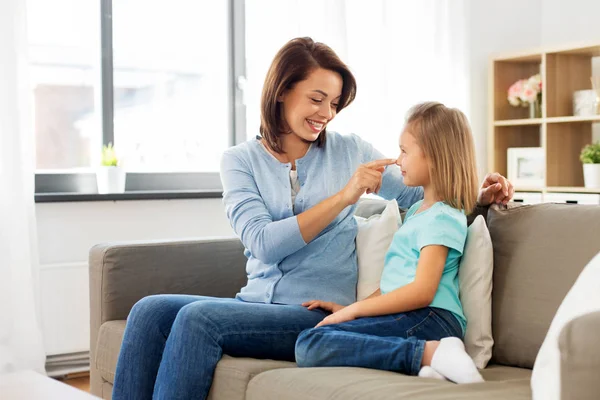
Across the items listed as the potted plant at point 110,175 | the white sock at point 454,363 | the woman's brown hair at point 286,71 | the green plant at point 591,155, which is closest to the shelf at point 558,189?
the green plant at point 591,155

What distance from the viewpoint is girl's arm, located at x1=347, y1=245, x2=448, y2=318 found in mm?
1769

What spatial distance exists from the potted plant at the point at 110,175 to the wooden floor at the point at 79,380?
75 cm

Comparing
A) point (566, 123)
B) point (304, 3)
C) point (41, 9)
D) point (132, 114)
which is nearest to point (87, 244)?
point (132, 114)

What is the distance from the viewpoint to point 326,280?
2.05 m

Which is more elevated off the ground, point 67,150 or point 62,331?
point 67,150

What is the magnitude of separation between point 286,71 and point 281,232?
1.44 feet

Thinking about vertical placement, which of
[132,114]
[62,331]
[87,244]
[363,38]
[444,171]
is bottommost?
[62,331]

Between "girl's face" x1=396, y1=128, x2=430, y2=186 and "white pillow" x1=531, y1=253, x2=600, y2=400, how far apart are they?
0.55 meters

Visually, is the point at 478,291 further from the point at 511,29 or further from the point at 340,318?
the point at 511,29

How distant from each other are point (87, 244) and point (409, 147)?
181cm

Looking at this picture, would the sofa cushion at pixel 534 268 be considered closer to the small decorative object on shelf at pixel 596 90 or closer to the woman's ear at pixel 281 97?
the woman's ear at pixel 281 97

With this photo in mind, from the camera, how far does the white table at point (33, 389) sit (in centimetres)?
142

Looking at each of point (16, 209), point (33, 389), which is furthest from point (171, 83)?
point (33, 389)

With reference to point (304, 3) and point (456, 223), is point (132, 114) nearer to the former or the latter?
point (304, 3)
